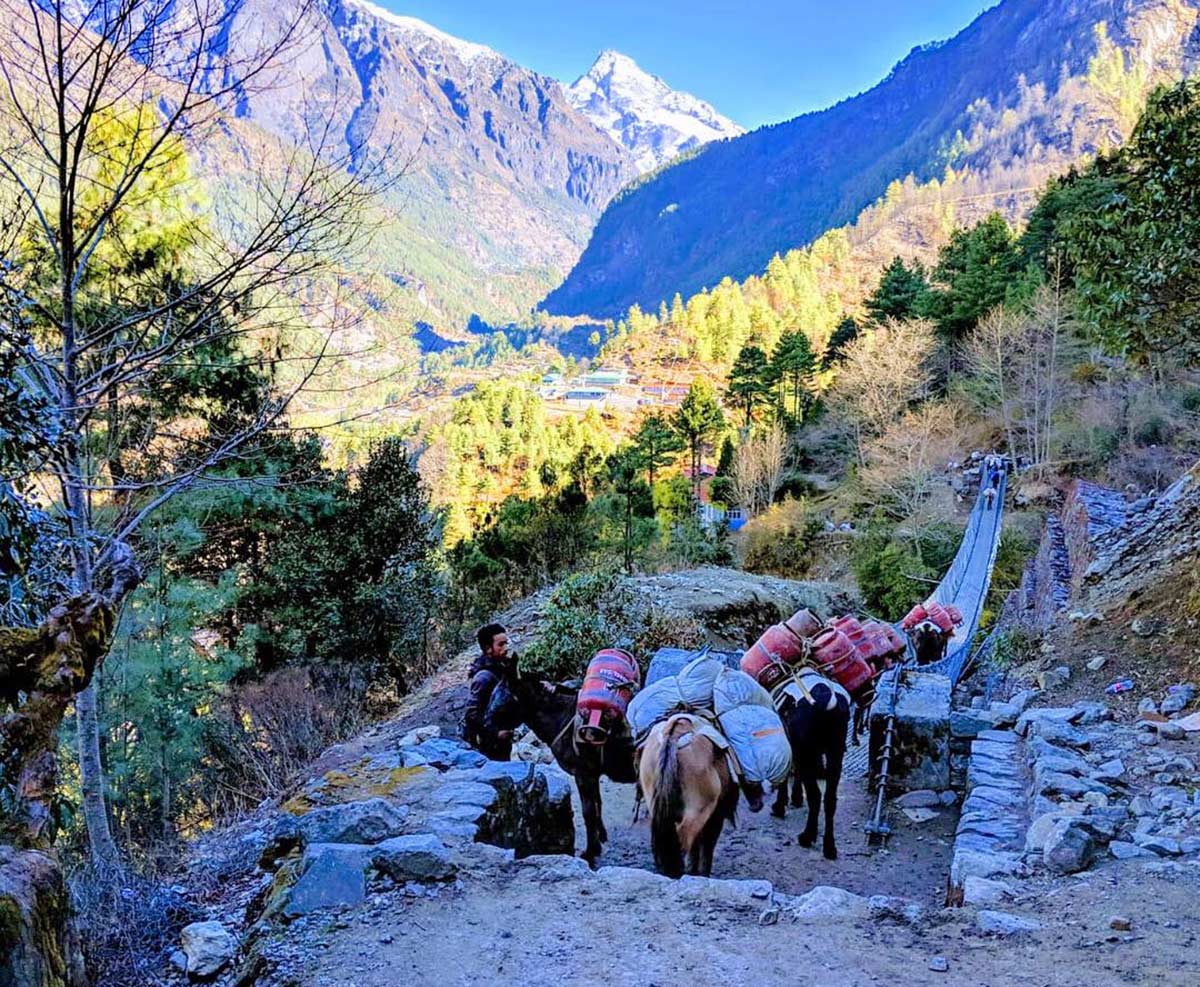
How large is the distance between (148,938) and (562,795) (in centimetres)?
256

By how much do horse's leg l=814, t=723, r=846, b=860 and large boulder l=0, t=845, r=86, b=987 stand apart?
481cm

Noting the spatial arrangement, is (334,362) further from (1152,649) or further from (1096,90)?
(1096,90)

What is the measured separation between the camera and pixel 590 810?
5.25 meters

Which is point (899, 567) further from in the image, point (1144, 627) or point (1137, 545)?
point (1144, 627)

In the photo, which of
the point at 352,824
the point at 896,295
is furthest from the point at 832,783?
A: the point at 896,295

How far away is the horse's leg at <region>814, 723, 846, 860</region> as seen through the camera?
5621 mm

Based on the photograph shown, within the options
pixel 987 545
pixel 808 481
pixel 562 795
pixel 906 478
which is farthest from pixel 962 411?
pixel 562 795

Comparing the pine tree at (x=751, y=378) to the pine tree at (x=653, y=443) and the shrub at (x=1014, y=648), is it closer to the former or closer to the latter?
the pine tree at (x=653, y=443)

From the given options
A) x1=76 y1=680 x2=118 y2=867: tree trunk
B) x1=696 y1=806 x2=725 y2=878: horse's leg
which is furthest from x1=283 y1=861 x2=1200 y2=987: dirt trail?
x1=76 y1=680 x2=118 y2=867: tree trunk

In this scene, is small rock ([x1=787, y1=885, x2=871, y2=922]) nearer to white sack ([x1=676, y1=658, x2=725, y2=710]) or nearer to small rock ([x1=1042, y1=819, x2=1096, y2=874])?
small rock ([x1=1042, y1=819, x2=1096, y2=874])

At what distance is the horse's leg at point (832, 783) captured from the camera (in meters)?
5.62

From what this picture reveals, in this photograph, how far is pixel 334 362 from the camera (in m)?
4.28

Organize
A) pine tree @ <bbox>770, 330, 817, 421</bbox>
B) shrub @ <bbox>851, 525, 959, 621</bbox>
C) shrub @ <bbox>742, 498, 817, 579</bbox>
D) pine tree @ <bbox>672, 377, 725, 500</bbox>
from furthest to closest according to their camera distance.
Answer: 1. pine tree @ <bbox>770, 330, 817, 421</bbox>
2. pine tree @ <bbox>672, 377, 725, 500</bbox>
3. shrub @ <bbox>742, 498, 817, 579</bbox>
4. shrub @ <bbox>851, 525, 959, 621</bbox>

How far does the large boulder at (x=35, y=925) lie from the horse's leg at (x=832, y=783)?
15.8 ft
